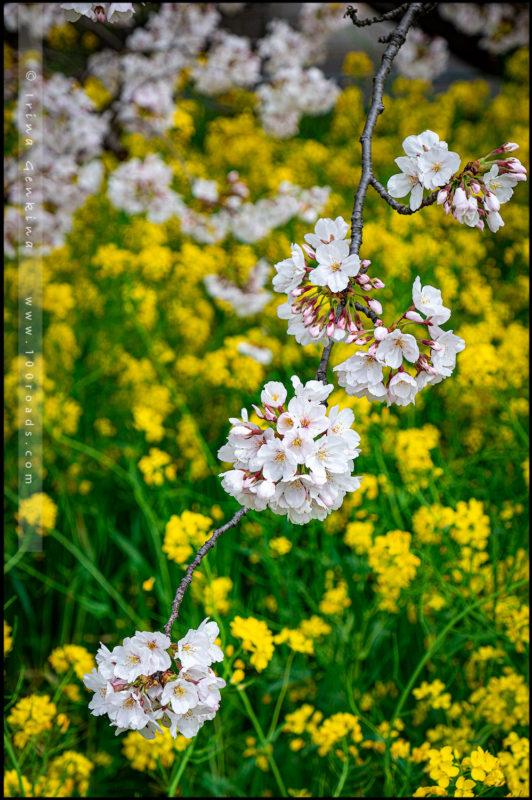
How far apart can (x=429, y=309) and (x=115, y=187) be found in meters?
2.71

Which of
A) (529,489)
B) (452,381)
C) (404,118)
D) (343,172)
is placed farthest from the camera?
(404,118)

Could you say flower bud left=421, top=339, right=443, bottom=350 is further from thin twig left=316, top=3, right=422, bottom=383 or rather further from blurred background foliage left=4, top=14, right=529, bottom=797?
blurred background foliage left=4, top=14, right=529, bottom=797

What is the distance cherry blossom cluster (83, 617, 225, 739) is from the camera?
992mm

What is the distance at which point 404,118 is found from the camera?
543 cm

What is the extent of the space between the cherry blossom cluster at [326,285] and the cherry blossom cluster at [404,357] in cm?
4

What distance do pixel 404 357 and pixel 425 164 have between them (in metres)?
0.30

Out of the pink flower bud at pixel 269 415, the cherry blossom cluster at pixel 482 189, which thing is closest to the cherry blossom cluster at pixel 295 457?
the pink flower bud at pixel 269 415

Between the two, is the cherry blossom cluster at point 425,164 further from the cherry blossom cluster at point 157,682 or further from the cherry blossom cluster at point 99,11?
the cherry blossom cluster at point 157,682

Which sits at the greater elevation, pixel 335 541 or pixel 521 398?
pixel 521 398

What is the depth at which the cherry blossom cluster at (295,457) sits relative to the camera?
964 mm

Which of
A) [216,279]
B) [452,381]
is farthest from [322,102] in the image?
[452,381]

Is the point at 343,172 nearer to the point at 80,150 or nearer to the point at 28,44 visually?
the point at 80,150

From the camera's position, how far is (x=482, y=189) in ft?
3.67

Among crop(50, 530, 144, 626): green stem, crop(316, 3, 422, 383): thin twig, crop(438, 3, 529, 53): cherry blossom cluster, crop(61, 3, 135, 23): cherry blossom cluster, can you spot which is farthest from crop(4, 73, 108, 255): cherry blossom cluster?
crop(438, 3, 529, 53): cherry blossom cluster
